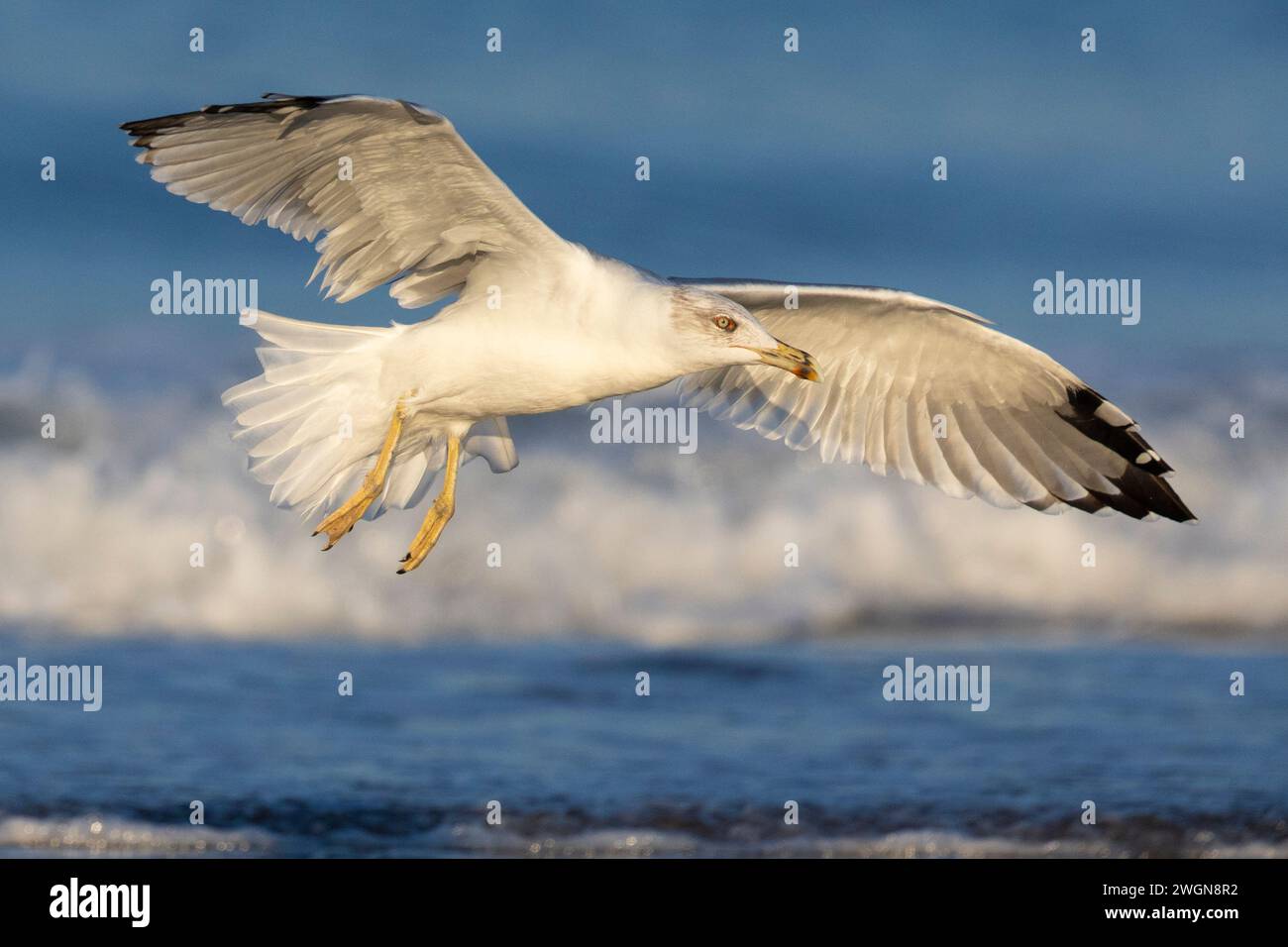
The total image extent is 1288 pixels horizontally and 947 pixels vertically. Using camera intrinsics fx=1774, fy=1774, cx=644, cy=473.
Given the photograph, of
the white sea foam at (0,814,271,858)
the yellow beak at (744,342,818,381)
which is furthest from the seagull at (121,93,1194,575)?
the white sea foam at (0,814,271,858)

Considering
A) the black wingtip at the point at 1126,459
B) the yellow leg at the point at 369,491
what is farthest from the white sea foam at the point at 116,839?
the black wingtip at the point at 1126,459

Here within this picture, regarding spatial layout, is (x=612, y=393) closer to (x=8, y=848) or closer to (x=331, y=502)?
(x=331, y=502)

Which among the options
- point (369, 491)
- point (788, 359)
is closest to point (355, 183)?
point (369, 491)

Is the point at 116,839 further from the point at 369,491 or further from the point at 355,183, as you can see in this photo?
the point at 355,183

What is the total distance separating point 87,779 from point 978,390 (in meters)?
5.68

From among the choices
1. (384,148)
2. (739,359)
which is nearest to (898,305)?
(739,359)

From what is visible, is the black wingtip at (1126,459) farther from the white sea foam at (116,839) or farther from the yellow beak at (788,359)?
the white sea foam at (116,839)

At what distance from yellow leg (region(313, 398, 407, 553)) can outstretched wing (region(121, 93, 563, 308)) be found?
485 millimetres

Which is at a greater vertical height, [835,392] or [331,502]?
[835,392]

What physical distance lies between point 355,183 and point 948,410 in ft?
9.02

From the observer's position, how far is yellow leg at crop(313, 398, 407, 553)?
21.1 ft

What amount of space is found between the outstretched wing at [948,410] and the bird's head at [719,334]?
0.87 meters

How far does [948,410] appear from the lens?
749cm
